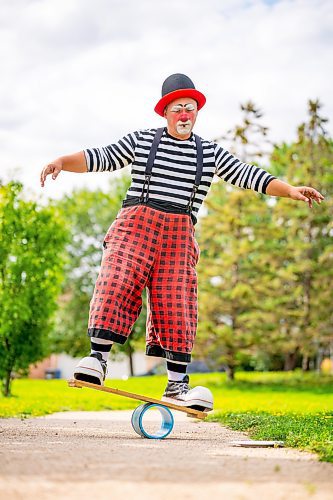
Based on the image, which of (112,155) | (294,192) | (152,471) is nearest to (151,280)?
(112,155)

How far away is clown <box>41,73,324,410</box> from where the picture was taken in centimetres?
479

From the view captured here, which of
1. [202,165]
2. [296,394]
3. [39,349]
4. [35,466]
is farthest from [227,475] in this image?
[296,394]

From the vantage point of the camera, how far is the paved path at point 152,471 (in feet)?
8.25

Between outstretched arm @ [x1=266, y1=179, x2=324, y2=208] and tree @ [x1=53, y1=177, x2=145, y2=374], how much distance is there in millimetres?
22777

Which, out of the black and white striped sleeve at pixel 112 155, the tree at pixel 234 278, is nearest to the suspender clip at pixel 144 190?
the black and white striped sleeve at pixel 112 155

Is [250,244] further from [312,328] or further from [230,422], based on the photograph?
[230,422]

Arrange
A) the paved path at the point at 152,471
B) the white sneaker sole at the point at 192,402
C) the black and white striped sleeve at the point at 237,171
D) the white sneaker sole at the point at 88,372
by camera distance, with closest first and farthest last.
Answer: the paved path at the point at 152,471 < the white sneaker sole at the point at 88,372 < the white sneaker sole at the point at 192,402 < the black and white striped sleeve at the point at 237,171

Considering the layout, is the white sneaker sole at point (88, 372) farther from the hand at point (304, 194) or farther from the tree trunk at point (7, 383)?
the tree trunk at point (7, 383)

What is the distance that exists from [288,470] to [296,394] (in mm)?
12421

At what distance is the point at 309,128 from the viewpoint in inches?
785

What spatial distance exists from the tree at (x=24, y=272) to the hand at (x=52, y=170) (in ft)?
24.2

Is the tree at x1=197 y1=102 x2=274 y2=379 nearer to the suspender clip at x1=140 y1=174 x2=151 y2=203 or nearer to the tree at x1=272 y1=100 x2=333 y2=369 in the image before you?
the tree at x1=272 y1=100 x2=333 y2=369

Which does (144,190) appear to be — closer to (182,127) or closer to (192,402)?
(182,127)

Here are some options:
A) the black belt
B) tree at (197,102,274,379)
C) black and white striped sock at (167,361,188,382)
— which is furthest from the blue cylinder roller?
tree at (197,102,274,379)
